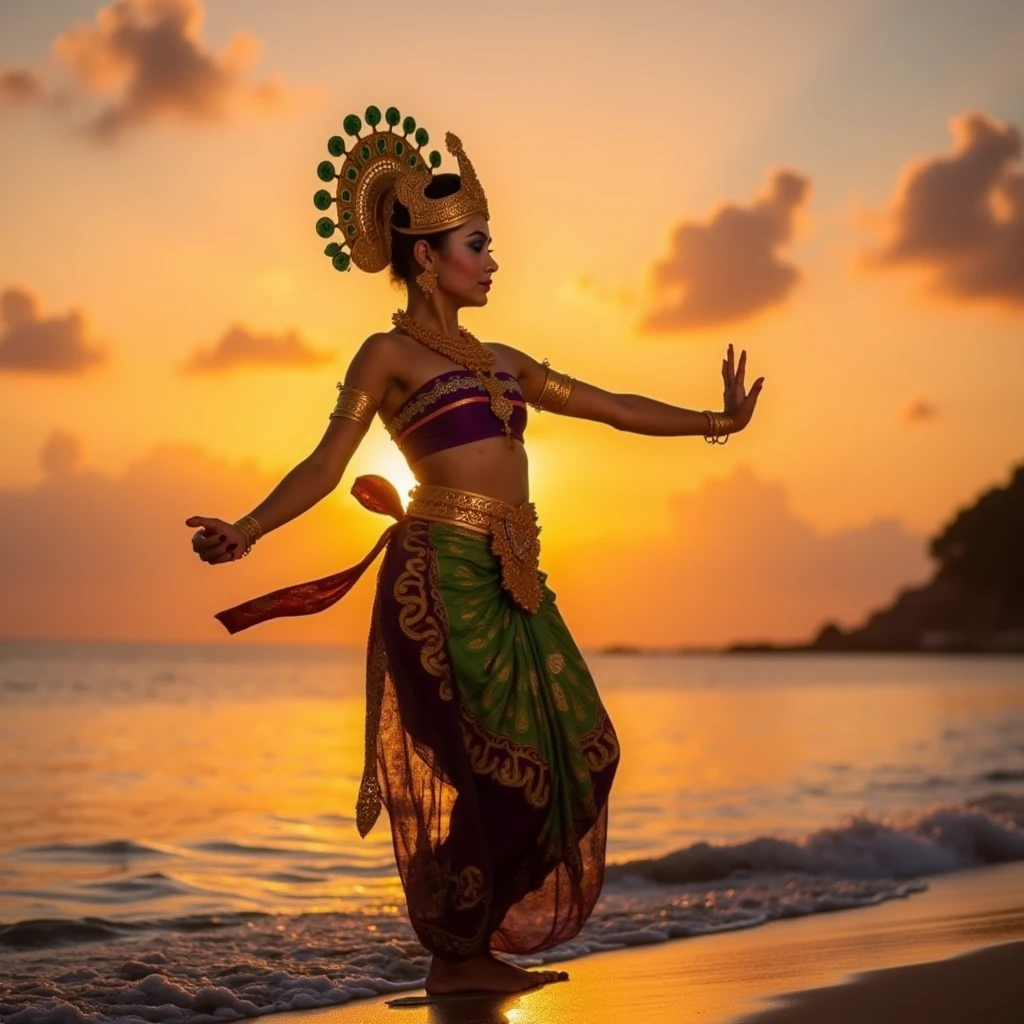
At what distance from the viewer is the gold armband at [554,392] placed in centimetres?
510

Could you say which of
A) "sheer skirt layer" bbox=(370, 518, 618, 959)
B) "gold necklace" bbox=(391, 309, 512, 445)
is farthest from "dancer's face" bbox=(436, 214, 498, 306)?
"sheer skirt layer" bbox=(370, 518, 618, 959)

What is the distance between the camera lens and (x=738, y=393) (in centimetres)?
536

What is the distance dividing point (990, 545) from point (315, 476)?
97575 millimetres

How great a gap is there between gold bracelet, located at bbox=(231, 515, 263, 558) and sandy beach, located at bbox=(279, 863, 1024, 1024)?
4.24ft

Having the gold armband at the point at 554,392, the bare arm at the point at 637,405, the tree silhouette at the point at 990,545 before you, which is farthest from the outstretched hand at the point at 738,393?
the tree silhouette at the point at 990,545

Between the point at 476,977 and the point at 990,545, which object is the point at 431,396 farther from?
the point at 990,545

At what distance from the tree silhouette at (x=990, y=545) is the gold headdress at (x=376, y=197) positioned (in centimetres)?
9687

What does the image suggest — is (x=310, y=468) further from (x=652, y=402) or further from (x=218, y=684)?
(x=218, y=684)

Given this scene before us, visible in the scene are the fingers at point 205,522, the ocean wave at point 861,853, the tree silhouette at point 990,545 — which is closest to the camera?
the fingers at point 205,522

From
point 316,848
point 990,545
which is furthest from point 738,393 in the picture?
point 990,545

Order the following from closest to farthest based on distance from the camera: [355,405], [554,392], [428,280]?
[355,405], [428,280], [554,392]

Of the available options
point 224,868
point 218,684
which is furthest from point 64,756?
point 218,684

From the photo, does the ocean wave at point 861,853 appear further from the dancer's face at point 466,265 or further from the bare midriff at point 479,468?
the dancer's face at point 466,265

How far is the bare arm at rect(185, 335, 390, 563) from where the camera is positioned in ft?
13.6
